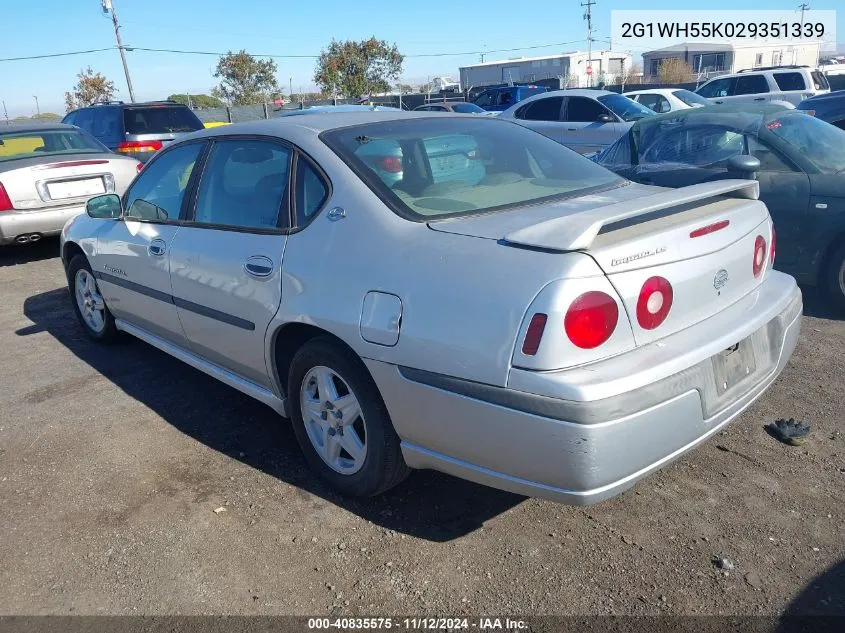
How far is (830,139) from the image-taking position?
18.5 ft

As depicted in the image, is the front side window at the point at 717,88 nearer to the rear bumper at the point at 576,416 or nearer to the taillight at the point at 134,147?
the taillight at the point at 134,147

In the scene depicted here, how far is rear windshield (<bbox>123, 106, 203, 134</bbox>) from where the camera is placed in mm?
11875

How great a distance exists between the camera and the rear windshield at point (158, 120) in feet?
39.0

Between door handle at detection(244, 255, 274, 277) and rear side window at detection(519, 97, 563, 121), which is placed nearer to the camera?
door handle at detection(244, 255, 274, 277)

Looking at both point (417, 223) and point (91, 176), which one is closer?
point (417, 223)

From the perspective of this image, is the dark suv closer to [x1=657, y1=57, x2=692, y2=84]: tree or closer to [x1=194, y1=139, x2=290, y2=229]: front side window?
[x1=194, y1=139, x2=290, y2=229]: front side window

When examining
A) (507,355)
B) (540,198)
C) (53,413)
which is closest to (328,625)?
(507,355)

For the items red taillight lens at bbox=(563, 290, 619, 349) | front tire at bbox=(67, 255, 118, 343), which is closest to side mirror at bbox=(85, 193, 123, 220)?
front tire at bbox=(67, 255, 118, 343)

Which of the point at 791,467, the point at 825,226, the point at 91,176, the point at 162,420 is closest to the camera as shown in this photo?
the point at 791,467

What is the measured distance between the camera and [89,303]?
5336 mm

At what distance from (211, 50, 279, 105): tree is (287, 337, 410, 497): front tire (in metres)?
44.4

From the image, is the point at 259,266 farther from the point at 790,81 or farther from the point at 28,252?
the point at 790,81

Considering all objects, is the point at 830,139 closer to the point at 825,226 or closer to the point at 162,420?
the point at 825,226

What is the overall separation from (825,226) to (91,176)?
7.09m
